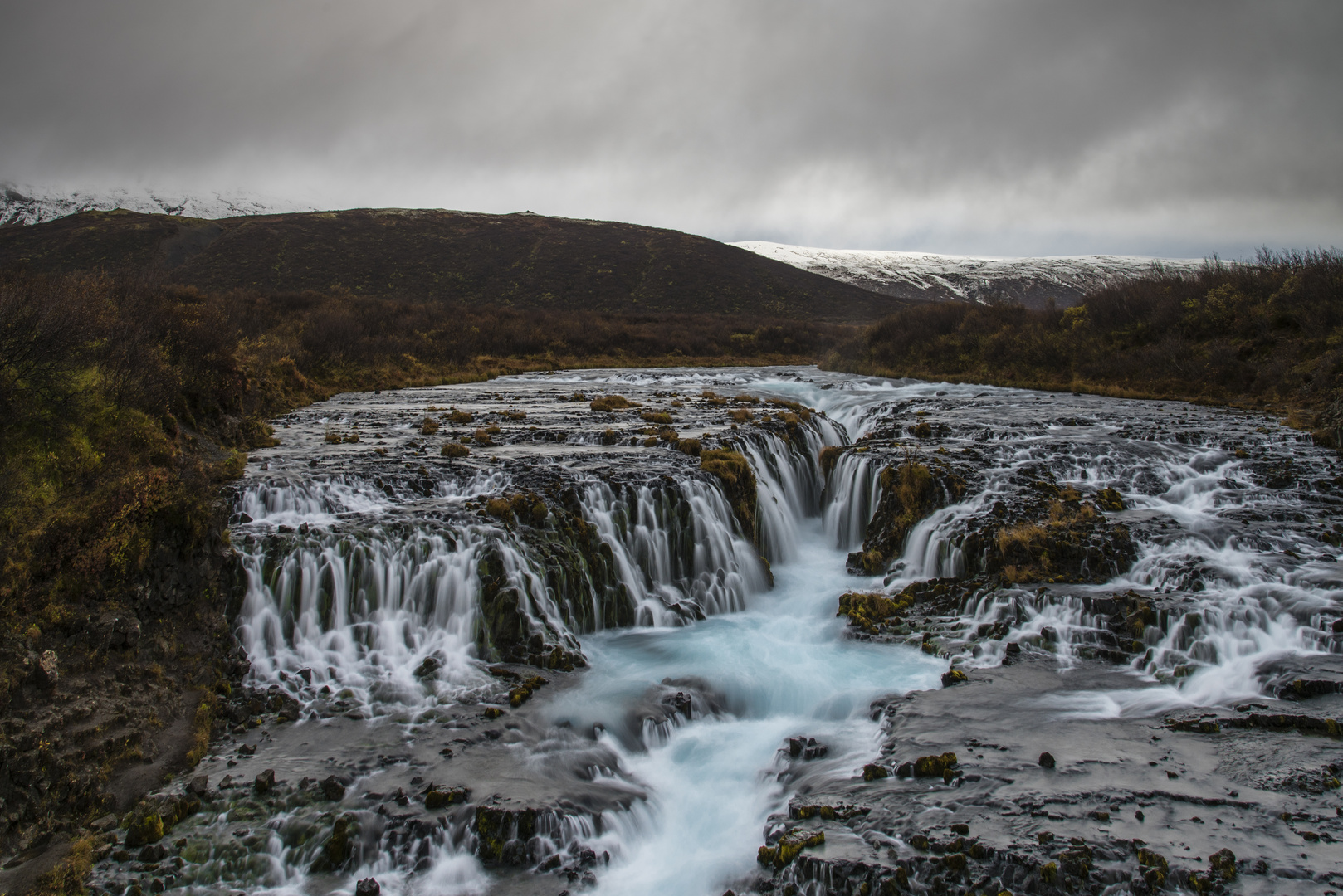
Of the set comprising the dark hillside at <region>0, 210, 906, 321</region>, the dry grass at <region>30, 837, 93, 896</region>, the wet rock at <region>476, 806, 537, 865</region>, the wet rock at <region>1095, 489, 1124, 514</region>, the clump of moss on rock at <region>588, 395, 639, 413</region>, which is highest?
the dark hillside at <region>0, 210, 906, 321</region>

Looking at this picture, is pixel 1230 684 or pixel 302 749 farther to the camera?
pixel 1230 684

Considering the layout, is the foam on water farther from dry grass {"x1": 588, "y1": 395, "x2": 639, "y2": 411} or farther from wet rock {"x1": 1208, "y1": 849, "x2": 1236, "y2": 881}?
dry grass {"x1": 588, "y1": 395, "x2": 639, "y2": 411}

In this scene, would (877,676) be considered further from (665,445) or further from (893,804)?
(665,445)

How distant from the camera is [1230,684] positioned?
8406 millimetres

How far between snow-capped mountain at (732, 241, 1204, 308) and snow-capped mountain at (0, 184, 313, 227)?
422ft

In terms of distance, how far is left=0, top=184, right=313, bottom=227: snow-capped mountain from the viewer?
130m

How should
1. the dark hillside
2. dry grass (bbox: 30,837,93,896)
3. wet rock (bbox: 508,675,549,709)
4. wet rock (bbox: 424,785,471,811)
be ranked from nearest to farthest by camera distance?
1. dry grass (bbox: 30,837,93,896)
2. wet rock (bbox: 424,785,471,811)
3. wet rock (bbox: 508,675,549,709)
4. the dark hillside

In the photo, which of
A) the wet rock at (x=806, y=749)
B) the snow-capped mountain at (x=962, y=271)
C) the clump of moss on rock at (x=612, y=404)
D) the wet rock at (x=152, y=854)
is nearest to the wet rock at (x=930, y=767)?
the wet rock at (x=806, y=749)

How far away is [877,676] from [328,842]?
6.84 m

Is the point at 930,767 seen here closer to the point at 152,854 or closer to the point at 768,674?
the point at 768,674

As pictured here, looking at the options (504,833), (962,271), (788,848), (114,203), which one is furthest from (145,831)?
(114,203)

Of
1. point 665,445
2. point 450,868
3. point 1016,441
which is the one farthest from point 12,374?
point 1016,441

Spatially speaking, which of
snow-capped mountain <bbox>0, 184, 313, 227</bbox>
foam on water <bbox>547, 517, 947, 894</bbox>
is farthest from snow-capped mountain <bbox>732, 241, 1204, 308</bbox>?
snow-capped mountain <bbox>0, 184, 313, 227</bbox>

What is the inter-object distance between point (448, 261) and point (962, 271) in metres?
127
